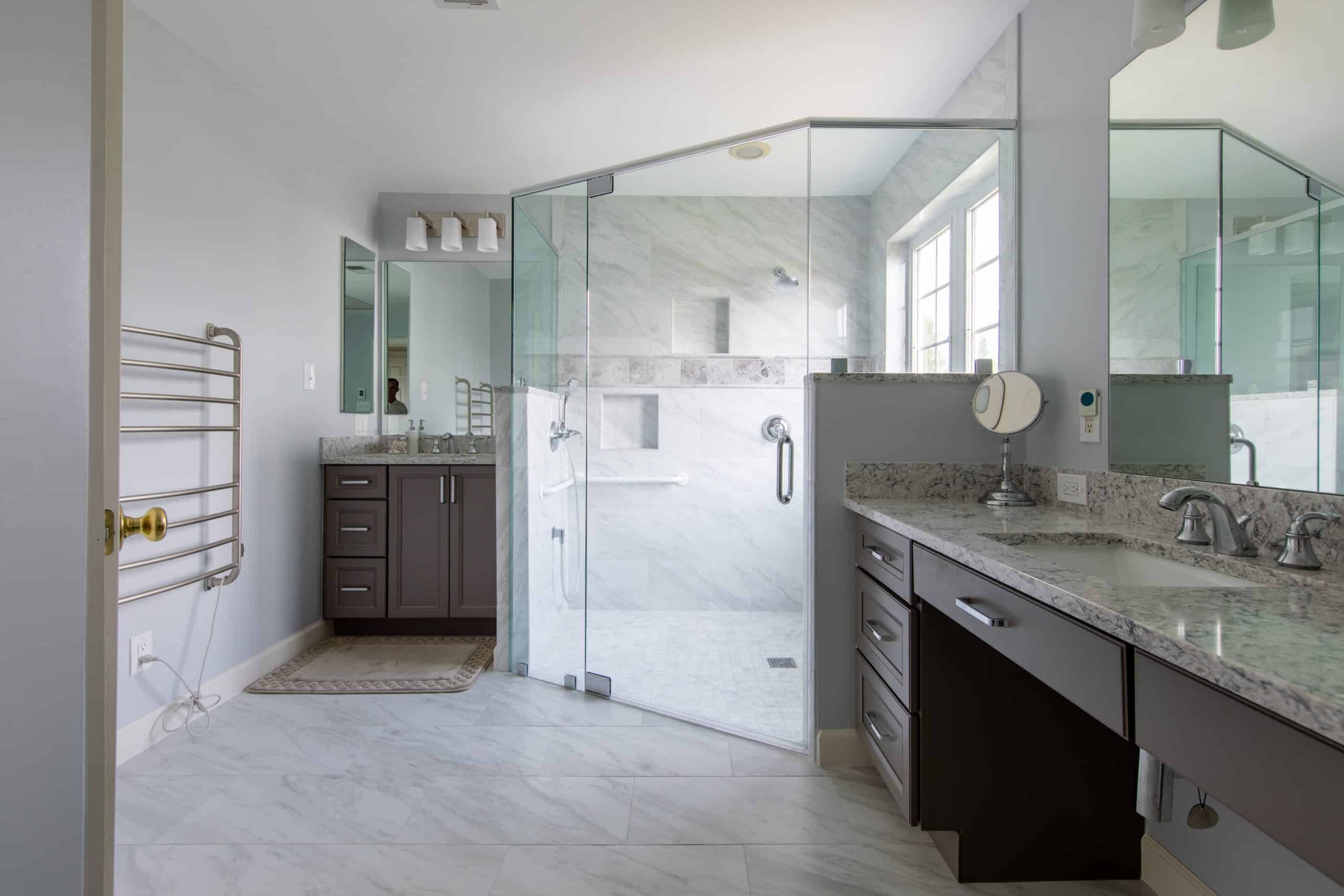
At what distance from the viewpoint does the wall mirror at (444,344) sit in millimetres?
Answer: 3623

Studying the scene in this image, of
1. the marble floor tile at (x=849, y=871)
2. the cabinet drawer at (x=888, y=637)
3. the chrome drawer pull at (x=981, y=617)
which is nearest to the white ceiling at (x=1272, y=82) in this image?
the chrome drawer pull at (x=981, y=617)

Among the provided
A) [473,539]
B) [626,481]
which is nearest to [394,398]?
[473,539]

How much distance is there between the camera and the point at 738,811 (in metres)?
1.76

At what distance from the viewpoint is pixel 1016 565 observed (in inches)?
42.3

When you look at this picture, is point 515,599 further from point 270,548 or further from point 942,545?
point 942,545

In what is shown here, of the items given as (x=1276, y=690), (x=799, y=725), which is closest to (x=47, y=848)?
(x=1276, y=690)

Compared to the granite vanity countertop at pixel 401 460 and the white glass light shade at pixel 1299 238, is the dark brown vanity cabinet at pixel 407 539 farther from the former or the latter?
the white glass light shade at pixel 1299 238

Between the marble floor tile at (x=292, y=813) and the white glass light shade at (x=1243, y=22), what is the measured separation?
255cm

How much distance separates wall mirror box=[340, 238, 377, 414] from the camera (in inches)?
133

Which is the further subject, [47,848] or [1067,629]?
[1067,629]

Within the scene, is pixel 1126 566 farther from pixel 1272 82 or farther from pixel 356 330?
pixel 356 330

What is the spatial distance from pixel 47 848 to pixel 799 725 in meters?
1.96

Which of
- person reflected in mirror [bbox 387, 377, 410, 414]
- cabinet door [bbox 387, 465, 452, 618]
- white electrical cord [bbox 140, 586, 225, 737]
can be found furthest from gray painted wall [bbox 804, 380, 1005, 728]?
person reflected in mirror [bbox 387, 377, 410, 414]

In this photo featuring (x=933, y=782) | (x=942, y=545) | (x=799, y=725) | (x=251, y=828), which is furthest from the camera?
(x=799, y=725)
